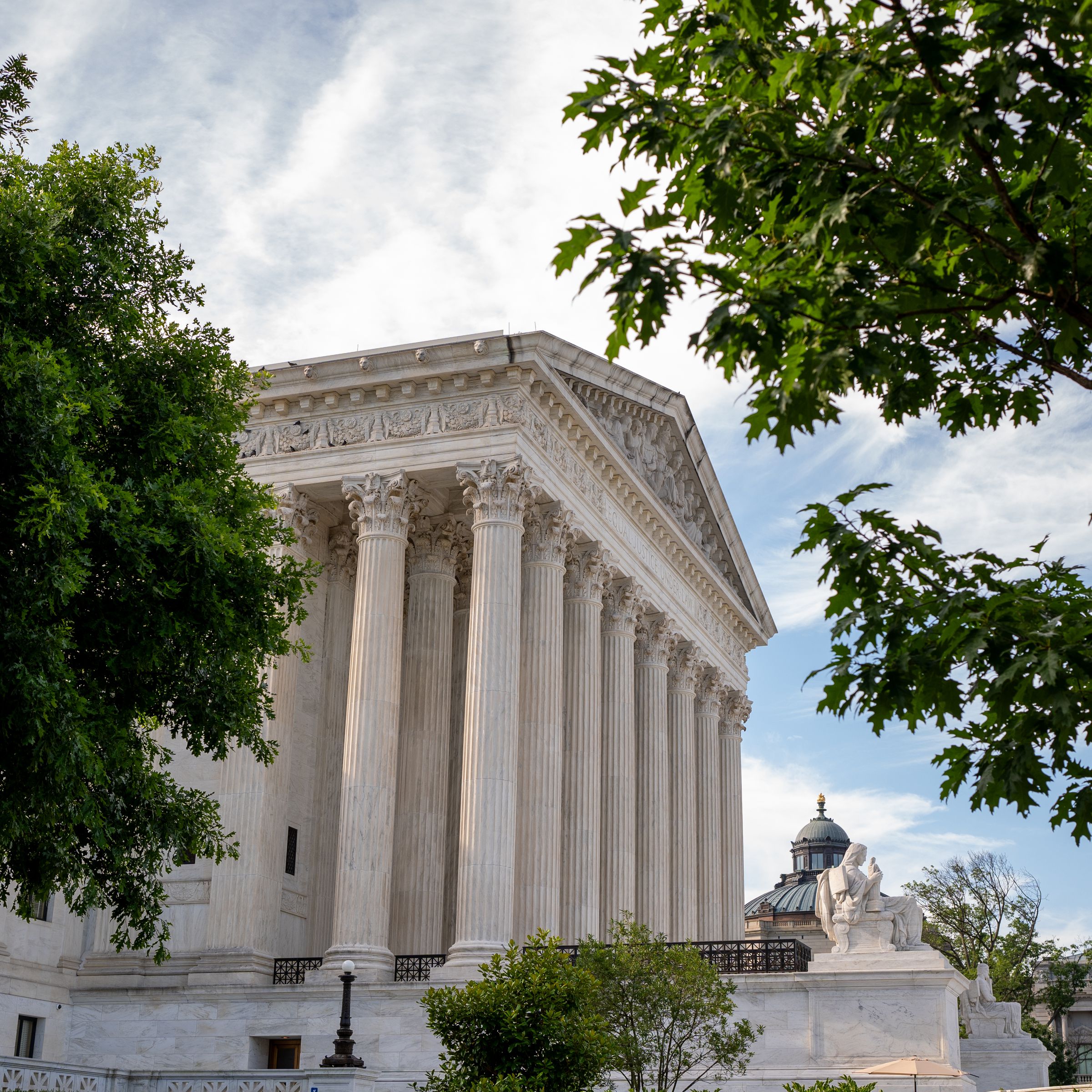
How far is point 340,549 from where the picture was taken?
39969mm

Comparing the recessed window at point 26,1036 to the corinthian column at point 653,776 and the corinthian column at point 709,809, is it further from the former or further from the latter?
the corinthian column at point 709,809

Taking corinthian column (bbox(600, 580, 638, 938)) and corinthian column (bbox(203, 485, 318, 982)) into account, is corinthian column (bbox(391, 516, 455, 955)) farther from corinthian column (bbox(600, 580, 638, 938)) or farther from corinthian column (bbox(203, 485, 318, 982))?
corinthian column (bbox(600, 580, 638, 938))

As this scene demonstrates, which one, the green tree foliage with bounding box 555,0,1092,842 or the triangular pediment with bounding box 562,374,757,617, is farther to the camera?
the triangular pediment with bounding box 562,374,757,617

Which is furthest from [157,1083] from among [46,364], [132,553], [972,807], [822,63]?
[822,63]

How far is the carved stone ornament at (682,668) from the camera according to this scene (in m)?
48.6

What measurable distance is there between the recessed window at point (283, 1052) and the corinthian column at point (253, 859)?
1.58 metres

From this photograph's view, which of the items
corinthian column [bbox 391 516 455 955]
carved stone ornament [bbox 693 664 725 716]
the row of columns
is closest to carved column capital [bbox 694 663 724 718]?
carved stone ornament [bbox 693 664 725 716]

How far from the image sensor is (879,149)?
9656mm

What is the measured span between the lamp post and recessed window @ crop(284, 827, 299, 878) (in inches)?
326

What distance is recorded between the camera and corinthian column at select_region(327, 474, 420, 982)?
33094mm

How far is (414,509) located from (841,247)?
1135 inches

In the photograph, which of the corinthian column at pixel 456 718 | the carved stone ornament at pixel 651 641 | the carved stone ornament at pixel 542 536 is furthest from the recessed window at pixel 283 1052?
the carved stone ornament at pixel 651 641

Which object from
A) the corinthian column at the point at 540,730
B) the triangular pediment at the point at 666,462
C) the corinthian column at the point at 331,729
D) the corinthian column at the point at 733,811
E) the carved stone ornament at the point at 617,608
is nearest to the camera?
the corinthian column at the point at 540,730

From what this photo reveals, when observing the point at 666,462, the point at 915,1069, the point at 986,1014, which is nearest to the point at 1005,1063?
the point at 986,1014
